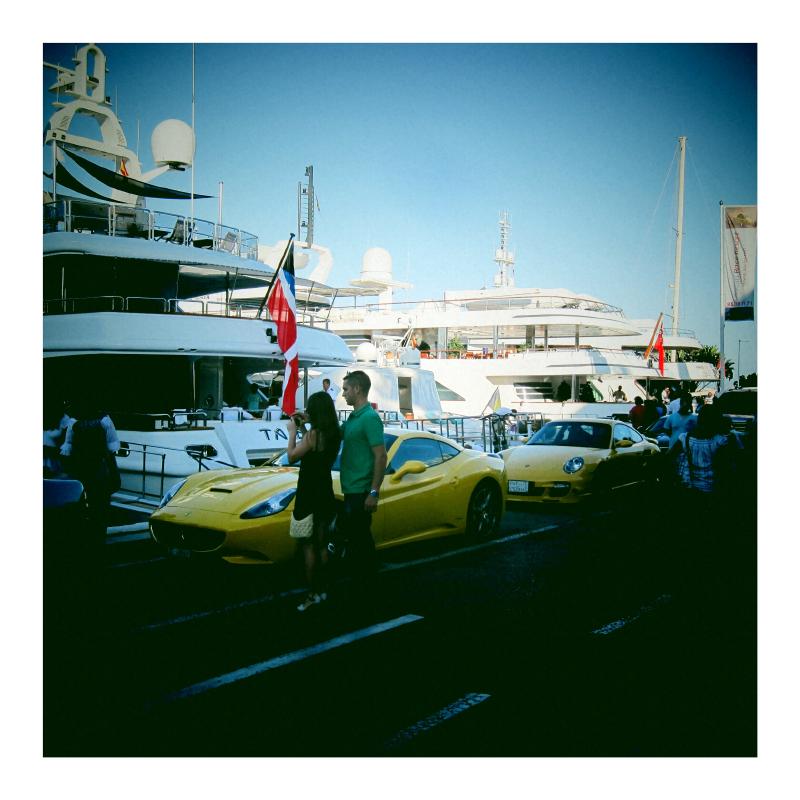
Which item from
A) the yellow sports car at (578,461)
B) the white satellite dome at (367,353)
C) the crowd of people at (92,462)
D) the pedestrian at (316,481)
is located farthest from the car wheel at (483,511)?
the white satellite dome at (367,353)

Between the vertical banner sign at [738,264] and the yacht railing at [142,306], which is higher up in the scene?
the yacht railing at [142,306]

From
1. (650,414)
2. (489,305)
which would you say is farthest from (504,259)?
(650,414)

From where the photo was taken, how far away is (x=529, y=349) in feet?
114

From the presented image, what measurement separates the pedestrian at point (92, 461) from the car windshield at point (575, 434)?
6776mm

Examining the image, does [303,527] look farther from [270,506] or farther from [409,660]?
[409,660]

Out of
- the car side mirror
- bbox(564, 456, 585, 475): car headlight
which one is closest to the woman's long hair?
the car side mirror

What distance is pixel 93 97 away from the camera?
14.9 m

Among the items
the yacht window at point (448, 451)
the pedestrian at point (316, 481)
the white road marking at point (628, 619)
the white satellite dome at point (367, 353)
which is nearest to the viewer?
the white road marking at point (628, 619)

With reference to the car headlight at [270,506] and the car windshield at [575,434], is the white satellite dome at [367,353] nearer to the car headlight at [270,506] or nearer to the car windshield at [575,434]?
the car windshield at [575,434]

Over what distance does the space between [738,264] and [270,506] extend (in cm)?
493

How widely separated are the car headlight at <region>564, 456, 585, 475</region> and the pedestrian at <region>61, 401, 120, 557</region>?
20.4ft

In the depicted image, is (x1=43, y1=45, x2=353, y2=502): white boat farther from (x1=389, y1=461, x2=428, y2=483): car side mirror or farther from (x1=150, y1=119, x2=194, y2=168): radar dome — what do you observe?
(x1=389, y1=461, x2=428, y2=483): car side mirror

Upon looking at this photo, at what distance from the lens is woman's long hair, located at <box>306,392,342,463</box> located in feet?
16.4

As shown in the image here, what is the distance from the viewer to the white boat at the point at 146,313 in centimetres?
1269
